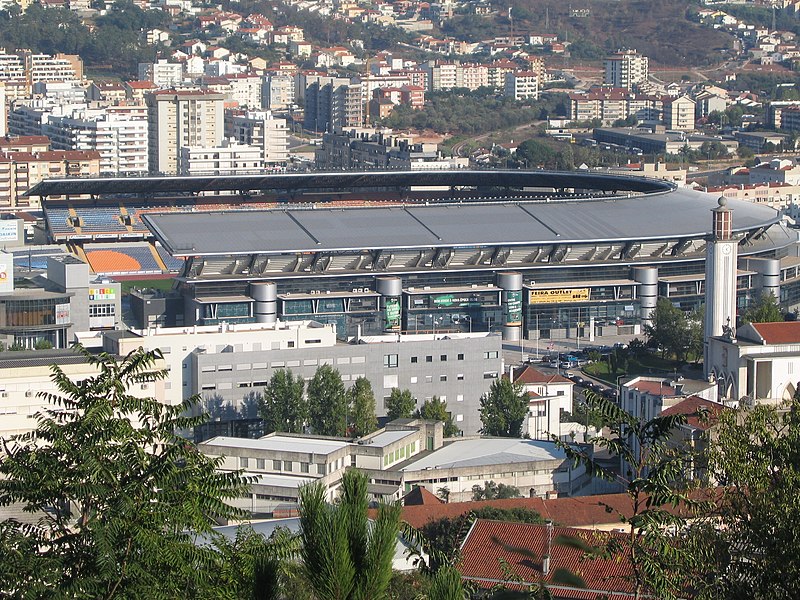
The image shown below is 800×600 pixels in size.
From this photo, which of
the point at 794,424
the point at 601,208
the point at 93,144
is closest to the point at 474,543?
the point at 794,424

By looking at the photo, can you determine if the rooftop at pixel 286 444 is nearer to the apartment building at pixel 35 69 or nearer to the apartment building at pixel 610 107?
the apartment building at pixel 35 69

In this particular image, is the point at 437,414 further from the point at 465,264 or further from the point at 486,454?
the point at 465,264

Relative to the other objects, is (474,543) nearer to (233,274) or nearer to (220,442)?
(220,442)

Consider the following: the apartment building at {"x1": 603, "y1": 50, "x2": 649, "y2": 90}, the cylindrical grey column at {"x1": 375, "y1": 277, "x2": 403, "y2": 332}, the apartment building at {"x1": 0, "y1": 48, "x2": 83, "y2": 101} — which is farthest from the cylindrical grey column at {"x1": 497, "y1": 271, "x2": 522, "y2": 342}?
the apartment building at {"x1": 603, "y1": 50, "x2": 649, "y2": 90}

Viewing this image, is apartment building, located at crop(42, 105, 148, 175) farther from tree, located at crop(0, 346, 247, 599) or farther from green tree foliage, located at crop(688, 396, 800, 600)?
tree, located at crop(0, 346, 247, 599)

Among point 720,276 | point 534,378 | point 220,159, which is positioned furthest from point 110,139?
point 534,378
